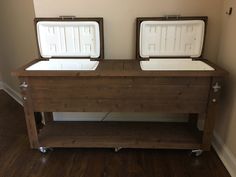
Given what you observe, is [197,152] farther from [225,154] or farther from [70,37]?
[70,37]

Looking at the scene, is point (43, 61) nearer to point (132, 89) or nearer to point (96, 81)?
point (96, 81)

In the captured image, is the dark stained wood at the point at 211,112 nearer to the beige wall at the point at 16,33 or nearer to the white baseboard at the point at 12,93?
the beige wall at the point at 16,33

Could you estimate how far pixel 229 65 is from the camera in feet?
5.13

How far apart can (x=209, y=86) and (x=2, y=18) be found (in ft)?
7.33

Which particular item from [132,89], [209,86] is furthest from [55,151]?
[209,86]

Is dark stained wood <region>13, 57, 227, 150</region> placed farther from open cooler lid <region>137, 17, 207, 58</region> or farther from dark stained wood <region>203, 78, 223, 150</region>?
open cooler lid <region>137, 17, 207, 58</region>

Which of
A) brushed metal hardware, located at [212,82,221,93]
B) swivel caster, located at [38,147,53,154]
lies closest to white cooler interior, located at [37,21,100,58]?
swivel caster, located at [38,147,53,154]

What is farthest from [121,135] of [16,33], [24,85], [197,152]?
[16,33]

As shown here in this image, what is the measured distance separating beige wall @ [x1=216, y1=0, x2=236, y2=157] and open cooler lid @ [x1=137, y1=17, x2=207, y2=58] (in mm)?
157

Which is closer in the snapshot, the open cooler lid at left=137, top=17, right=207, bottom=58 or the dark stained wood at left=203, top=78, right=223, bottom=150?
the dark stained wood at left=203, top=78, right=223, bottom=150

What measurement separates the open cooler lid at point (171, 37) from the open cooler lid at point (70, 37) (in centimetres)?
35

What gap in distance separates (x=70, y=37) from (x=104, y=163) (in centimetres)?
104

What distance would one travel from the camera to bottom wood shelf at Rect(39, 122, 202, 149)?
1.64m

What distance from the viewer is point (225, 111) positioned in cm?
162
